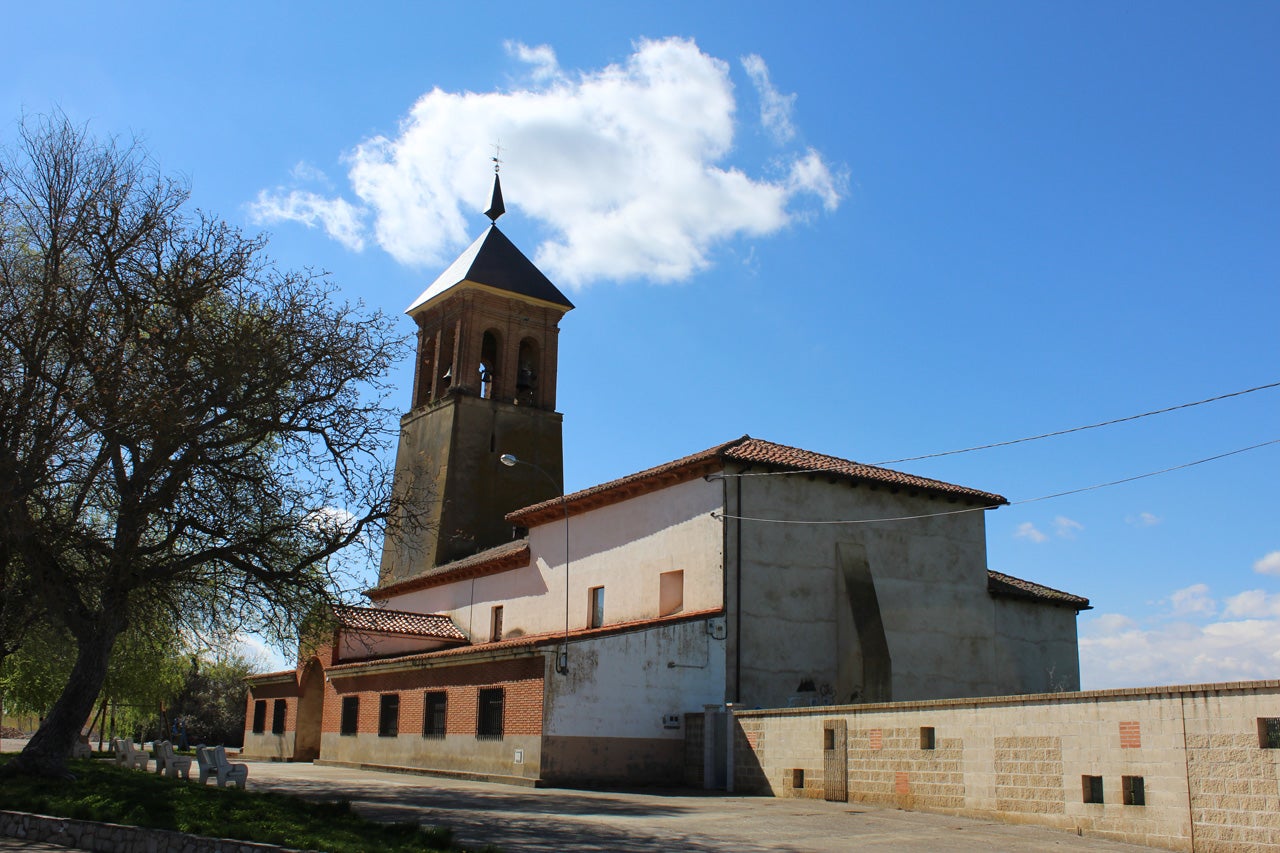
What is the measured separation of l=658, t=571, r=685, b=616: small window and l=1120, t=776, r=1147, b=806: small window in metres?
12.8

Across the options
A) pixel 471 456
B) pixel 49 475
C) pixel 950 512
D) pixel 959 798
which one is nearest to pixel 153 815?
pixel 49 475

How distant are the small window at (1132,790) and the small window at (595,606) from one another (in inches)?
621

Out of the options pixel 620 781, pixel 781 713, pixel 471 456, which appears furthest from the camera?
pixel 471 456

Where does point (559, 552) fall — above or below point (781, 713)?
above

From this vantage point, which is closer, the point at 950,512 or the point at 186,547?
the point at 186,547

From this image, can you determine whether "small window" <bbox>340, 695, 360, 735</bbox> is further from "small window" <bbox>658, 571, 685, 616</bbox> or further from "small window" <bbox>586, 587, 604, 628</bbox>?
"small window" <bbox>658, 571, 685, 616</bbox>

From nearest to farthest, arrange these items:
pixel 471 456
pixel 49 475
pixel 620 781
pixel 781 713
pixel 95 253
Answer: pixel 49 475 → pixel 95 253 → pixel 781 713 → pixel 620 781 → pixel 471 456

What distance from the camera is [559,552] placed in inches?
1214

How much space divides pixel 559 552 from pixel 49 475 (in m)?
16.7

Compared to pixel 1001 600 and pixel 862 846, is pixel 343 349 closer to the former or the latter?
pixel 862 846

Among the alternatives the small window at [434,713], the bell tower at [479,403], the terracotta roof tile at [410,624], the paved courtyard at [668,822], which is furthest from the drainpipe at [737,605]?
the bell tower at [479,403]

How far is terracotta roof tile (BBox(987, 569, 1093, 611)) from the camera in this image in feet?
97.9

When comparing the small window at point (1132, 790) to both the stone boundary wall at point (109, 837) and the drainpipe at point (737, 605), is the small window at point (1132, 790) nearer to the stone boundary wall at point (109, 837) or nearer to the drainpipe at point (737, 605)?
the drainpipe at point (737, 605)

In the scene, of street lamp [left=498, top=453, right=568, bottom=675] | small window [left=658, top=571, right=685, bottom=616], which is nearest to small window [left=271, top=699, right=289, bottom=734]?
street lamp [left=498, top=453, right=568, bottom=675]
